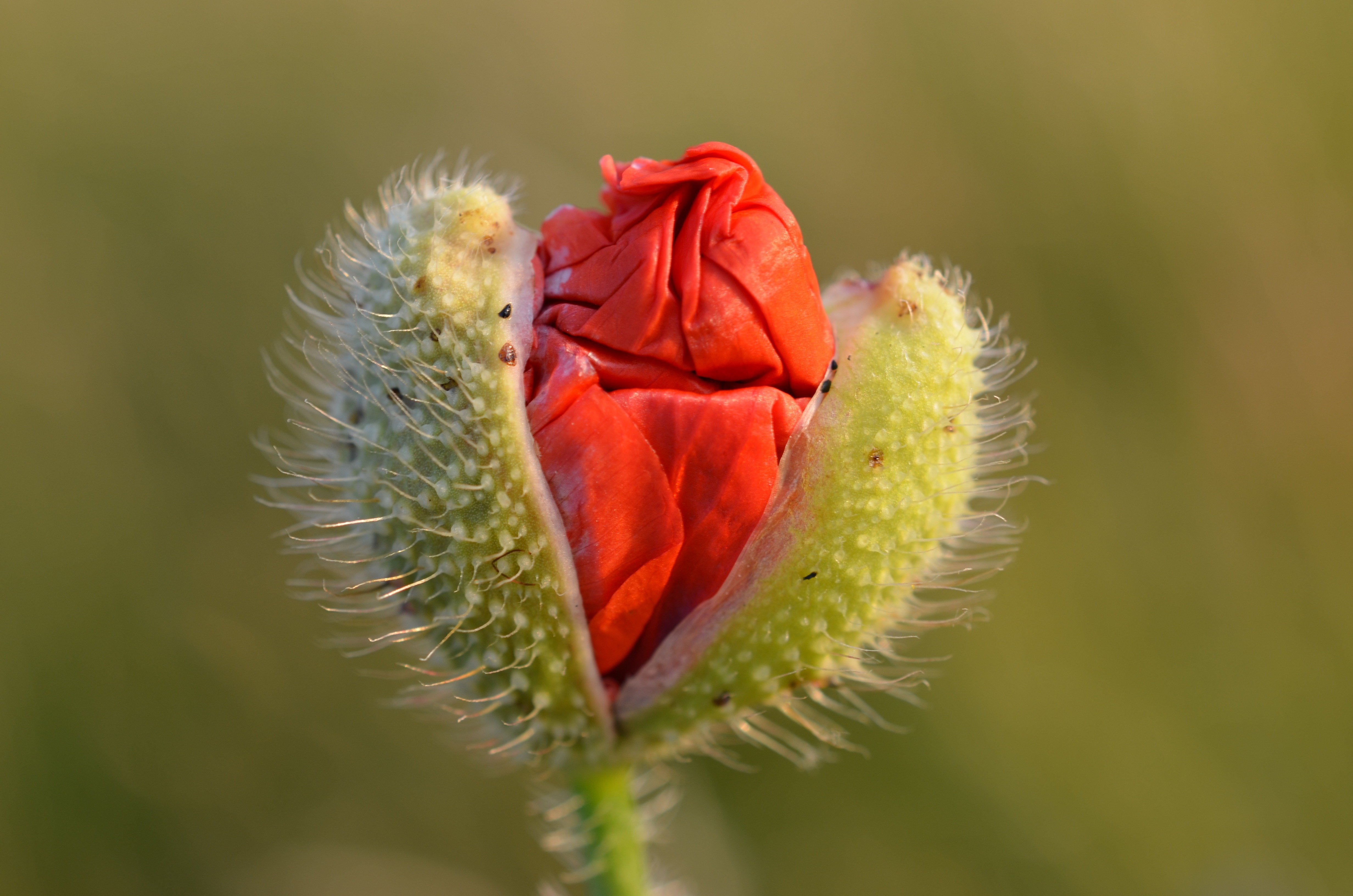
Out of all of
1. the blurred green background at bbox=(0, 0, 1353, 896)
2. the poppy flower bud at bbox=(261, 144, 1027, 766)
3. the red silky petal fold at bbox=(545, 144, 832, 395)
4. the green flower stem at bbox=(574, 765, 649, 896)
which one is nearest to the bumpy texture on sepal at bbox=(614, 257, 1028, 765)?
the poppy flower bud at bbox=(261, 144, 1027, 766)

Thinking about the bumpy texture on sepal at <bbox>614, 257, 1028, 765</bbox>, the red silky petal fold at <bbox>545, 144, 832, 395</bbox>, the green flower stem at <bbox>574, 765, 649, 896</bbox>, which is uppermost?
the red silky petal fold at <bbox>545, 144, 832, 395</bbox>

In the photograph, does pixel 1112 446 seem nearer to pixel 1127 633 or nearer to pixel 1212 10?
pixel 1127 633

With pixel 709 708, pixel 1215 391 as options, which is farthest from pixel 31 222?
pixel 1215 391

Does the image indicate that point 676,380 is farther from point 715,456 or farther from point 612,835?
point 612,835

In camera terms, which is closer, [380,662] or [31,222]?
[31,222]

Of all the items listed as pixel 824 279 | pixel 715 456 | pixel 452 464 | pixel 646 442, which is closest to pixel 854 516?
pixel 715 456

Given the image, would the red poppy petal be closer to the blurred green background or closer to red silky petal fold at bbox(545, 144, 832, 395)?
red silky petal fold at bbox(545, 144, 832, 395)

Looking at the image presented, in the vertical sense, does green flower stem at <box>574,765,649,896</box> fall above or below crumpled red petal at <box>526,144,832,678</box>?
below
